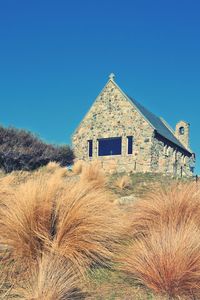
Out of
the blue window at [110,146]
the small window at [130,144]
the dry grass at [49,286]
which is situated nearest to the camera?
the dry grass at [49,286]

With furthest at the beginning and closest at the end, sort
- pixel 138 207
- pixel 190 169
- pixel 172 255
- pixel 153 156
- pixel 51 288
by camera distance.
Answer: pixel 190 169 → pixel 153 156 → pixel 138 207 → pixel 172 255 → pixel 51 288

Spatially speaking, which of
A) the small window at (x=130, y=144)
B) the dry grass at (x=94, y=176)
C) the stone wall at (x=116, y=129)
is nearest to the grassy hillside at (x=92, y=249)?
the dry grass at (x=94, y=176)

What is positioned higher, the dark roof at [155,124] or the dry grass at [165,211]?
the dark roof at [155,124]

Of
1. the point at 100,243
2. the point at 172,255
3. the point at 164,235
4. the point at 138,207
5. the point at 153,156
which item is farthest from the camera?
the point at 153,156

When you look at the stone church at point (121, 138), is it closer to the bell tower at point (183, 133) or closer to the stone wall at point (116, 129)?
the stone wall at point (116, 129)

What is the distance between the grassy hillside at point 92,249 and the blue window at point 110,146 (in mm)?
19890

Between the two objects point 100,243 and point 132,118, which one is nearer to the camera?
point 100,243

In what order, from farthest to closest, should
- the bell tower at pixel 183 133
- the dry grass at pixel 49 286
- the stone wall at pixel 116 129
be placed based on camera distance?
the bell tower at pixel 183 133 < the stone wall at pixel 116 129 < the dry grass at pixel 49 286

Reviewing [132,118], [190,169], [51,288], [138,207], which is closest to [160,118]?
[190,169]

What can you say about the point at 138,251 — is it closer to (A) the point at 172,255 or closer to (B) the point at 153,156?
(A) the point at 172,255

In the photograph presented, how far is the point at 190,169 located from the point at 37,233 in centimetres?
2778

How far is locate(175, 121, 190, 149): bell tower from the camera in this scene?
30.3 m

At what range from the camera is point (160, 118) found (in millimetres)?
32312

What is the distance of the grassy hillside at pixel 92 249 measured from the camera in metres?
3.08
